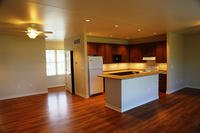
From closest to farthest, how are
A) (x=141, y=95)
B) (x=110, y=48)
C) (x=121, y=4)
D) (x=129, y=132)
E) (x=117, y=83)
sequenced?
1. (x=121, y=4)
2. (x=129, y=132)
3. (x=117, y=83)
4. (x=141, y=95)
5. (x=110, y=48)

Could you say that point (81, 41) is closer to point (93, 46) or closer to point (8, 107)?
point (93, 46)

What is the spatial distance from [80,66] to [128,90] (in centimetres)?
256

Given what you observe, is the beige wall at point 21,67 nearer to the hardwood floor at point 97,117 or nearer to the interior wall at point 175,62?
the hardwood floor at point 97,117

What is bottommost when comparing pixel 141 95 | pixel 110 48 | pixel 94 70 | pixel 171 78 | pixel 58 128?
pixel 58 128

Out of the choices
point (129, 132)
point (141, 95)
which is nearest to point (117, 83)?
point (141, 95)

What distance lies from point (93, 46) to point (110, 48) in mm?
1092

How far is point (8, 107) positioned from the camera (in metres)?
4.85

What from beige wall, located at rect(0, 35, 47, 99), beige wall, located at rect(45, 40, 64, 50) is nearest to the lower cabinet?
beige wall, located at rect(0, 35, 47, 99)

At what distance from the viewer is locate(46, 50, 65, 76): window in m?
8.20

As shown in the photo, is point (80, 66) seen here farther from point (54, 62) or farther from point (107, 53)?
point (54, 62)

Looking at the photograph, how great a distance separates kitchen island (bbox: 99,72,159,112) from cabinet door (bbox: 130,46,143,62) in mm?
2665

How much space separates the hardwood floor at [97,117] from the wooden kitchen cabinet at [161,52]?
2055mm

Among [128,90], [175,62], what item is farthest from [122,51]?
[128,90]

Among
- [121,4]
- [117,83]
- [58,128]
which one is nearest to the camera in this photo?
[121,4]
